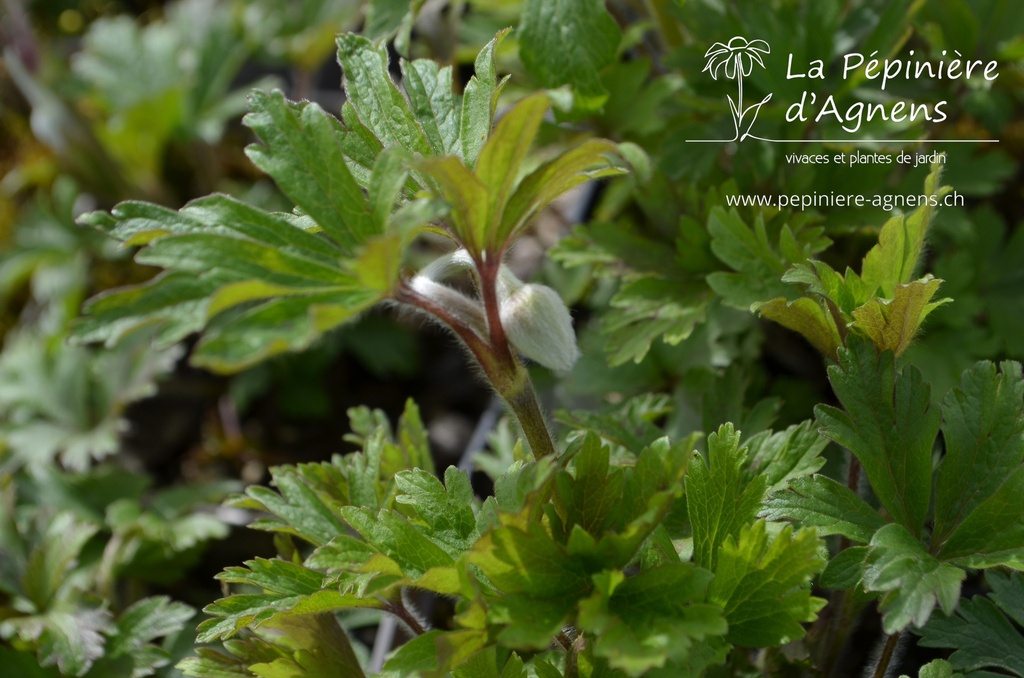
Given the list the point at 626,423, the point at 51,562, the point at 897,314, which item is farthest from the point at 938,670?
the point at 51,562

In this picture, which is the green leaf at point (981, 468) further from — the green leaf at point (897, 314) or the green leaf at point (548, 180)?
the green leaf at point (548, 180)

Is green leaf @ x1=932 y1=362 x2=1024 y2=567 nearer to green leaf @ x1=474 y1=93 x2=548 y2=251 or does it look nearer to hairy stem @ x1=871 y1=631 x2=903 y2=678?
A: hairy stem @ x1=871 y1=631 x2=903 y2=678

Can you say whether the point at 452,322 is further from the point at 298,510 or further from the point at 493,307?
the point at 298,510

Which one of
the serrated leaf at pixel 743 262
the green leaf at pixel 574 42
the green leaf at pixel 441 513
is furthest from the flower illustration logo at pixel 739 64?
the green leaf at pixel 441 513

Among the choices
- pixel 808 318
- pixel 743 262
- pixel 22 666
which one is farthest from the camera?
pixel 22 666

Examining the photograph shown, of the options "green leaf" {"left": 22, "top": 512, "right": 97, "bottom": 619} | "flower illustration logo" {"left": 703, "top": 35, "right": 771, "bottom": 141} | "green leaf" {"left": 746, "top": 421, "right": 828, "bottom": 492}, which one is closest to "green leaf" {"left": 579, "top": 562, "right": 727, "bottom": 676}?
"green leaf" {"left": 746, "top": 421, "right": 828, "bottom": 492}

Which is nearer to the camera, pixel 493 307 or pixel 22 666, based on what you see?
pixel 493 307

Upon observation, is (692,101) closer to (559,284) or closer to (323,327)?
(559,284)

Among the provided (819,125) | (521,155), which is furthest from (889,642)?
(819,125)
